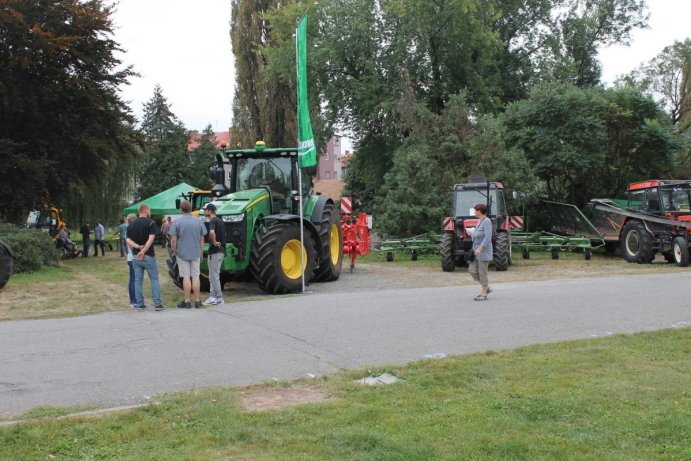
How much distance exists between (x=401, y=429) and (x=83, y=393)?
2982 millimetres

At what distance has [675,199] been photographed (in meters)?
21.0

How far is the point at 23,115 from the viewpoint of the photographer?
83.3 ft

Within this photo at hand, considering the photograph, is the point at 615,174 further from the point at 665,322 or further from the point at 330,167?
the point at 330,167

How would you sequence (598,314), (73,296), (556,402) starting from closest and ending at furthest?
(556,402) < (598,314) < (73,296)

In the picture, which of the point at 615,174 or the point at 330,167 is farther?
the point at 330,167

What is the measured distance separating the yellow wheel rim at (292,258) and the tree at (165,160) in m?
35.4

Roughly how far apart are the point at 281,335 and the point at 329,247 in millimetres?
7256

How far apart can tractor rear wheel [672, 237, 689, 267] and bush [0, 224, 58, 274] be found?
18584mm

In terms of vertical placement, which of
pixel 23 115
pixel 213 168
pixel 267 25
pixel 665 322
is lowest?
pixel 665 322

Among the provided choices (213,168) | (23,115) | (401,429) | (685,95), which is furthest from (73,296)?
(685,95)

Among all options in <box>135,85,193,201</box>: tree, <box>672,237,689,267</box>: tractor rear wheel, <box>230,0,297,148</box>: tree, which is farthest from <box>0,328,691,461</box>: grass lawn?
<box>135,85,193,201</box>: tree

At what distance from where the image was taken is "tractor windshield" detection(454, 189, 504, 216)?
19.5m

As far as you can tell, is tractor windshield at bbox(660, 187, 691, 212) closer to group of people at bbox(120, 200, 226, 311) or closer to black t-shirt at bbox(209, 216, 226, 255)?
black t-shirt at bbox(209, 216, 226, 255)

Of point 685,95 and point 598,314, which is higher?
point 685,95
